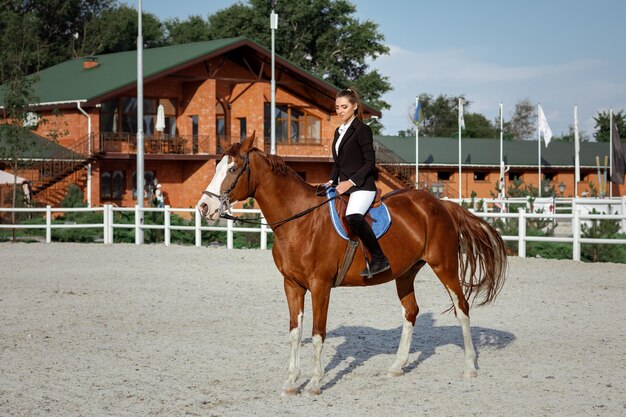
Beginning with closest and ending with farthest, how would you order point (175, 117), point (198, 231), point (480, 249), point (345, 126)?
point (345, 126) < point (480, 249) < point (198, 231) < point (175, 117)

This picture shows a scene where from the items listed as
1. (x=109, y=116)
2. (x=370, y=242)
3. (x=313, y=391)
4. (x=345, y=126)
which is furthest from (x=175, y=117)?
(x=313, y=391)

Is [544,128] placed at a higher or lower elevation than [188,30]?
lower

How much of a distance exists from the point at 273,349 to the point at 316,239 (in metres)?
2.23

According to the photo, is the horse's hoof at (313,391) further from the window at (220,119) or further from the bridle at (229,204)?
the window at (220,119)

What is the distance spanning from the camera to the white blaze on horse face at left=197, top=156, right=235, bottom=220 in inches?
302

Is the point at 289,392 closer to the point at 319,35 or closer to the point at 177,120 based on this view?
the point at 177,120

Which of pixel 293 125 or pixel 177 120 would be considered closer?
pixel 177 120

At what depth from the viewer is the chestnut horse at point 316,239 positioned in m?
7.95

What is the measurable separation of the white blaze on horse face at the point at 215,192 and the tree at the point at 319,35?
201ft

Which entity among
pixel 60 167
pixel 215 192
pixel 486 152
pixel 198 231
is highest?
pixel 486 152

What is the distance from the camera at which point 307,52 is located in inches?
2825

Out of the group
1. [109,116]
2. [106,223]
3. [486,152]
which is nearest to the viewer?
[106,223]

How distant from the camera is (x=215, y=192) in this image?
7.77 metres

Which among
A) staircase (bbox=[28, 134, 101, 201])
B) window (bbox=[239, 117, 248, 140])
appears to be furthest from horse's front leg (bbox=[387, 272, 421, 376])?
window (bbox=[239, 117, 248, 140])
